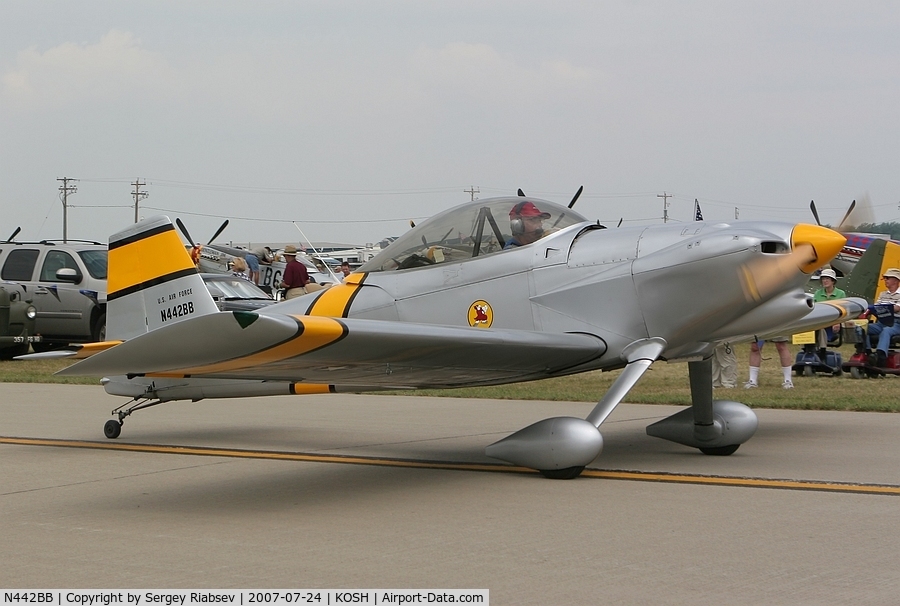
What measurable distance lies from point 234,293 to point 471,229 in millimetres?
11241

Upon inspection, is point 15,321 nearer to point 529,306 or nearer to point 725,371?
point 725,371

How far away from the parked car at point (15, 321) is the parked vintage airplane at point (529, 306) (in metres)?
11.4

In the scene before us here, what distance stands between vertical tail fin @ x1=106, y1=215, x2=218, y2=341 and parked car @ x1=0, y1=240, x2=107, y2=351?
11381mm

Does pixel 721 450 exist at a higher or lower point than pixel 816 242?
lower

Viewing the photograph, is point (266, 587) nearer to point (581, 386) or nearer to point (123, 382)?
point (123, 382)

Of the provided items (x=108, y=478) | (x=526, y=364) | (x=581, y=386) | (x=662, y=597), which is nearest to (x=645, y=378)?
(x=581, y=386)

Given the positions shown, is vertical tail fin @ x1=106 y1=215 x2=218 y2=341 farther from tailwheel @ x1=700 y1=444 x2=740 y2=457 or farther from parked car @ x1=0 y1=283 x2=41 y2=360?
parked car @ x1=0 y1=283 x2=41 y2=360

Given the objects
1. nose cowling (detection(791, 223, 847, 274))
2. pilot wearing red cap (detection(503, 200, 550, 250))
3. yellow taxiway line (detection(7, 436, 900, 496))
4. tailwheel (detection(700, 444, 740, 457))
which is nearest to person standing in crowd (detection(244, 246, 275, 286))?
yellow taxiway line (detection(7, 436, 900, 496))

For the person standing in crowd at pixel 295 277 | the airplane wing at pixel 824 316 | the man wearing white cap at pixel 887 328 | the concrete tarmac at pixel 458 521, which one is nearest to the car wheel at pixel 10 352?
the person standing in crowd at pixel 295 277

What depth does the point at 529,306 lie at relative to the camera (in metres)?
7.49

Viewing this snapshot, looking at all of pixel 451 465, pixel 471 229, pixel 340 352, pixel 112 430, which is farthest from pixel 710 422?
pixel 112 430

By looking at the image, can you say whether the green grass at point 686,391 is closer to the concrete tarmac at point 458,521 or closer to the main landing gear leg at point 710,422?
the concrete tarmac at point 458,521

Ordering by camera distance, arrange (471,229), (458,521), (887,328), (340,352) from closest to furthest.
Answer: (458,521)
(340,352)
(471,229)
(887,328)

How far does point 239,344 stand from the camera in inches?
205
